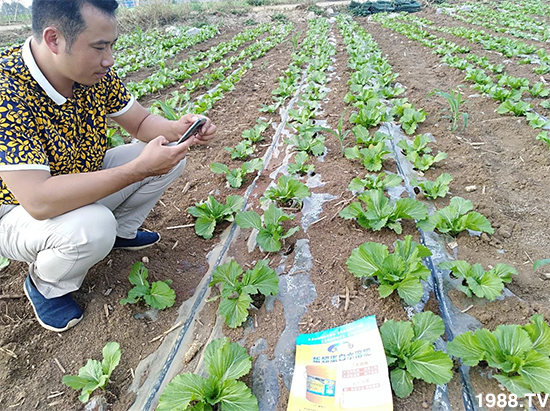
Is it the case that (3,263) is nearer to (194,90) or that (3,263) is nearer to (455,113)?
(455,113)

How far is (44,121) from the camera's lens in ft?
5.98

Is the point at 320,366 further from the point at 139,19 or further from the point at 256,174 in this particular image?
the point at 139,19

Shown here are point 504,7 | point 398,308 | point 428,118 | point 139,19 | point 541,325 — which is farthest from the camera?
point 139,19

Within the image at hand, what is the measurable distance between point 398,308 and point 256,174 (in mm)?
1969

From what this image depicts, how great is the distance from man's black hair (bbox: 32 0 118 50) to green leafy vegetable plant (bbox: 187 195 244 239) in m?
1.38

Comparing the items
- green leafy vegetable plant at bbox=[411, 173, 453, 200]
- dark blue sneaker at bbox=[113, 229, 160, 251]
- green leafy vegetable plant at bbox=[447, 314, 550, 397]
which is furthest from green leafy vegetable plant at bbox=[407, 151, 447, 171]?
dark blue sneaker at bbox=[113, 229, 160, 251]

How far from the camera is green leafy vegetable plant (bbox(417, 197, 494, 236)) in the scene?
7.55 ft

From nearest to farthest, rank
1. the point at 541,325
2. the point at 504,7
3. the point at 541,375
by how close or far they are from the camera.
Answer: the point at 541,375 < the point at 541,325 < the point at 504,7

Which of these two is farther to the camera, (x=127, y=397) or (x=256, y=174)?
(x=256, y=174)

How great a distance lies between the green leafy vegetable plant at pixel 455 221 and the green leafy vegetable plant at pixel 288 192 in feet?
2.90

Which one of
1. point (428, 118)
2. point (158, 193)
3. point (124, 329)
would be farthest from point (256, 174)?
point (428, 118)

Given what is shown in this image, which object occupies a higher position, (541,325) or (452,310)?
(541,325)

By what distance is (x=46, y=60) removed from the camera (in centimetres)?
176

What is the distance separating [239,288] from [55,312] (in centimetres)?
106
